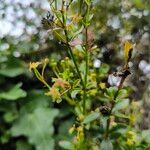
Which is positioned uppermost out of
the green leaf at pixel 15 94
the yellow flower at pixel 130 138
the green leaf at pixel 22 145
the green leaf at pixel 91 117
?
the green leaf at pixel 91 117

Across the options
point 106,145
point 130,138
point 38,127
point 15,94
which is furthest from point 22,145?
point 106,145

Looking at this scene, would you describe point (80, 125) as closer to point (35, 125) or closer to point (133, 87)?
point (133, 87)

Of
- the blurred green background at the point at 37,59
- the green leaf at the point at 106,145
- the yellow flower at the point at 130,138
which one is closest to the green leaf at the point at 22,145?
the blurred green background at the point at 37,59

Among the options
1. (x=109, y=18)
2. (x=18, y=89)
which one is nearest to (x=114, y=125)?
(x=109, y=18)

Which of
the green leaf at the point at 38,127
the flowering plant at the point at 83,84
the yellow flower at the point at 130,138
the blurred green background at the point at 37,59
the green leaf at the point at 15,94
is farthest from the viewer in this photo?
the green leaf at the point at 15,94

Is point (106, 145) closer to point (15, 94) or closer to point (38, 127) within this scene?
point (38, 127)

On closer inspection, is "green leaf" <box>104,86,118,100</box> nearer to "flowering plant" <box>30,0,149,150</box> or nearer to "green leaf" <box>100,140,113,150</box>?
"flowering plant" <box>30,0,149,150</box>

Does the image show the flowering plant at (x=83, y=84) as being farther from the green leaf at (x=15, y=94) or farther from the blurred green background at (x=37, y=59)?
the green leaf at (x=15, y=94)

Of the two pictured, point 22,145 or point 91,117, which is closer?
point 91,117
